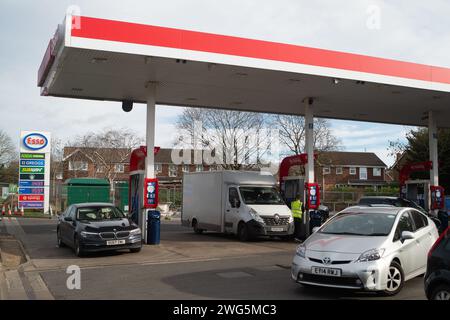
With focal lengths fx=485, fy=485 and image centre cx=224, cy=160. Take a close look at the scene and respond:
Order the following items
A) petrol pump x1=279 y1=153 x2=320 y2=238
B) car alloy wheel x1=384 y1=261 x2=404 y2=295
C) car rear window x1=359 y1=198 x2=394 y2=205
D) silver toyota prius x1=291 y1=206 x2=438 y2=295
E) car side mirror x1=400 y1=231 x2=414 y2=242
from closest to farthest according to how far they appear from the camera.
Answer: silver toyota prius x1=291 y1=206 x2=438 y2=295 < car alloy wheel x1=384 y1=261 x2=404 y2=295 < car side mirror x1=400 y1=231 x2=414 y2=242 < car rear window x1=359 y1=198 x2=394 y2=205 < petrol pump x1=279 y1=153 x2=320 y2=238

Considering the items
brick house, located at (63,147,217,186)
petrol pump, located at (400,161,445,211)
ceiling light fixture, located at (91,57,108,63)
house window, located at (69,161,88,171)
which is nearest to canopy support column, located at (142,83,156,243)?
ceiling light fixture, located at (91,57,108,63)

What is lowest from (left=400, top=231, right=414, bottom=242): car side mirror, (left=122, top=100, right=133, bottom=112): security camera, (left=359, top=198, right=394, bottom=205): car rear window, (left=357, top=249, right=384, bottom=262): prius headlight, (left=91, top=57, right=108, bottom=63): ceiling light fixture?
(left=357, top=249, right=384, bottom=262): prius headlight

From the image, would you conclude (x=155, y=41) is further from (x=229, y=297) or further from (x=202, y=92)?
(x=229, y=297)

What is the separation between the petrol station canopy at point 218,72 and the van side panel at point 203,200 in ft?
10.5

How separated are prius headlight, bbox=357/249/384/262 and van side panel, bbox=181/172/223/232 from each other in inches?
433

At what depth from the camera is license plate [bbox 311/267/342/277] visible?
750 centimetres

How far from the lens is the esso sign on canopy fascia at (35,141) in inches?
1161

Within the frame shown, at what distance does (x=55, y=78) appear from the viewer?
50.3 ft

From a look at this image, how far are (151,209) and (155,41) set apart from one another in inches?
225

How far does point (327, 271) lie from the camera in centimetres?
760

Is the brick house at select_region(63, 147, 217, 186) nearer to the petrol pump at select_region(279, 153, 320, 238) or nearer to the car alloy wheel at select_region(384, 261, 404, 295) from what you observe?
the petrol pump at select_region(279, 153, 320, 238)

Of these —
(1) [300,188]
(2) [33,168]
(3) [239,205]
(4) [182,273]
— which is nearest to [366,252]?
(4) [182,273]

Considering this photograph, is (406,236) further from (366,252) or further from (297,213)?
(297,213)
